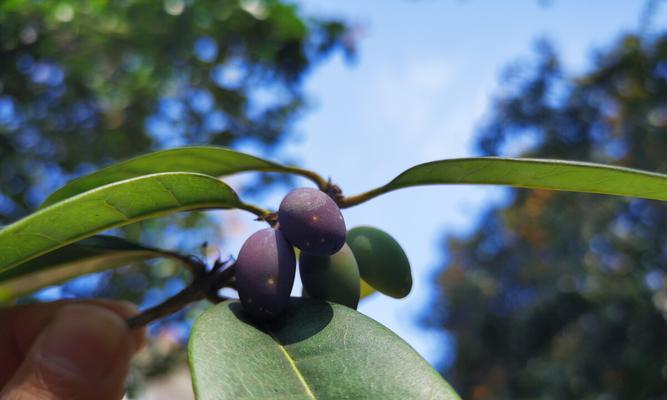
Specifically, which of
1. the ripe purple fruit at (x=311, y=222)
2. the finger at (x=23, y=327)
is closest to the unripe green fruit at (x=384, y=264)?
the ripe purple fruit at (x=311, y=222)

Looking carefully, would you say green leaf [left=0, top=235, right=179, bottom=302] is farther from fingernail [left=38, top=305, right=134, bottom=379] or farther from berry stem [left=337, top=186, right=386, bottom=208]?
berry stem [left=337, top=186, right=386, bottom=208]

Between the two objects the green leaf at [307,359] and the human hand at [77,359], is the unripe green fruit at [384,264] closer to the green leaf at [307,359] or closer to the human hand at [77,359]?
the green leaf at [307,359]

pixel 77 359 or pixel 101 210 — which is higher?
pixel 101 210

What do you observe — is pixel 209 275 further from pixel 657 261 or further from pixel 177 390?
pixel 177 390

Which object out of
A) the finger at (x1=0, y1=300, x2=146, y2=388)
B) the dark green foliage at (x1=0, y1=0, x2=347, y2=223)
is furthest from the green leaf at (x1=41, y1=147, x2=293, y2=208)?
the dark green foliage at (x1=0, y1=0, x2=347, y2=223)

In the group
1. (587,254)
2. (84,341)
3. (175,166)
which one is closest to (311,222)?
(175,166)

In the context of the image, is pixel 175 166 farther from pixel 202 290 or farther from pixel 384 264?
pixel 384 264

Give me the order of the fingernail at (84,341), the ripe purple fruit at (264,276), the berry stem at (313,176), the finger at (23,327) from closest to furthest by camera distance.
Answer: the ripe purple fruit at (264,276)
the berry stem at (313,176)
the fingernail at (84,341)
the finger at (23,327)
